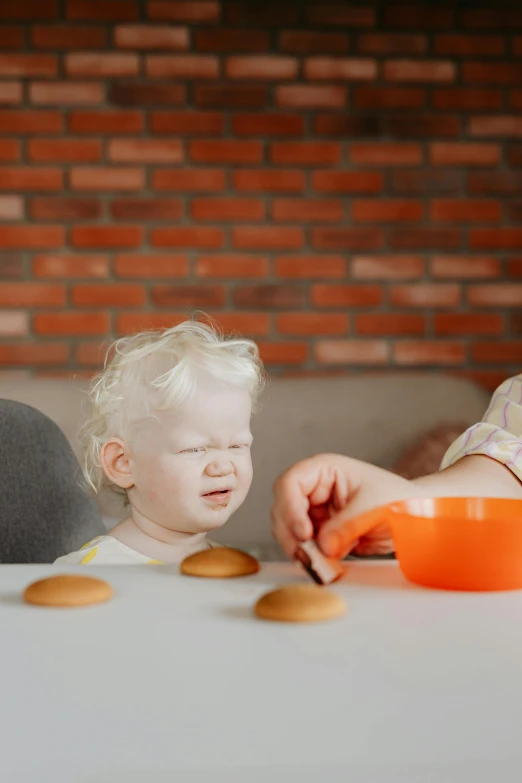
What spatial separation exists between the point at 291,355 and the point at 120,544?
139 cm

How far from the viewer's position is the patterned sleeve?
0.93 metres

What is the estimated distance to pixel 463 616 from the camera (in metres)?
0.52

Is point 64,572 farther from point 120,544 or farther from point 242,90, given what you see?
point 242,90

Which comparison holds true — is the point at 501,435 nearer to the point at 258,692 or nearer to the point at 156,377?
the point at 156,377

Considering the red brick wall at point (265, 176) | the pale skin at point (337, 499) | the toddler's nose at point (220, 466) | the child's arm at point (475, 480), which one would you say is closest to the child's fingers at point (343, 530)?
the pale skin at point (337, 499)

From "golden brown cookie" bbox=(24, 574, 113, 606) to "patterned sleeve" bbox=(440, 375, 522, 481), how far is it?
526 millimetres

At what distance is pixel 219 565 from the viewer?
641mm

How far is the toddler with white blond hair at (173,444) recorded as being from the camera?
3.73 feet

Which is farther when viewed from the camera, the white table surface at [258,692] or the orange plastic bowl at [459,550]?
the orange plastic bowl at [459,550]

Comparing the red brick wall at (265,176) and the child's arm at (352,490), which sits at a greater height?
the red brick wall at (265,176)

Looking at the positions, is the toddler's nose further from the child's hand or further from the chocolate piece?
the chocolate piece

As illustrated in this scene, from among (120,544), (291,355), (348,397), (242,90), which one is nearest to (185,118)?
(242,90)

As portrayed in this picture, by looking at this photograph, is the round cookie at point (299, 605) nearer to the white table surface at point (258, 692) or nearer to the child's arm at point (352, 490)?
the white table surface at point (258, 692)

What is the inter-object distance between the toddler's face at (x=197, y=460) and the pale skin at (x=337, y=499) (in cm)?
37
